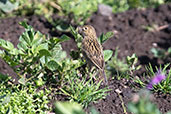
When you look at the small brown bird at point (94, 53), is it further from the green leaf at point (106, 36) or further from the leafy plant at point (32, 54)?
the leafy plant at point (32, 54)

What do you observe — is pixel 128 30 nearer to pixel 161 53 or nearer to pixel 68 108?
pixel 161 53

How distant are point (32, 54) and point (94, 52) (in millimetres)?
972

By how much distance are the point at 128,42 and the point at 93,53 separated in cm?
229

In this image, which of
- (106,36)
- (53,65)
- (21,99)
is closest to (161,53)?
(106,36)

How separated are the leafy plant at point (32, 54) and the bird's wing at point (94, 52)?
1.52 ft

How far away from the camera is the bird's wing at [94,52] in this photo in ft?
14.2

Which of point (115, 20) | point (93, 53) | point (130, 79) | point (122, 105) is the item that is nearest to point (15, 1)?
point (115, 20)

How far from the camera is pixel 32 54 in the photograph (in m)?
3.94

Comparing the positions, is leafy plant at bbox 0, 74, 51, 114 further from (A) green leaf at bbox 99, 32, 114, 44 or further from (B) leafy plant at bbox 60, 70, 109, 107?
(A) green leaf at bbox 99, 32, 114, 44

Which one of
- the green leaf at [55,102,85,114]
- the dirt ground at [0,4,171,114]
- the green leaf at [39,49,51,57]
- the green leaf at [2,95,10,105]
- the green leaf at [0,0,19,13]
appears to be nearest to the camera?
the green leaf at [55,102,85,114]

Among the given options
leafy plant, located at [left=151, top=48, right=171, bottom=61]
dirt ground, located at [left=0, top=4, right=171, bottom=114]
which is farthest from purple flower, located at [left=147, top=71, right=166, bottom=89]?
leafy plant, located at [left=151, top=48, right=171, bottom=61]

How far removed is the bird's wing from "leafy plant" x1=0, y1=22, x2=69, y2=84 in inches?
18.3

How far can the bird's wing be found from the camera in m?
4.34

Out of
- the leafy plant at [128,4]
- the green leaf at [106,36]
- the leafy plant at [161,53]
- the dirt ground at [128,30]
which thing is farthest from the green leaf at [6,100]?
the leafy plant at [128,4]
